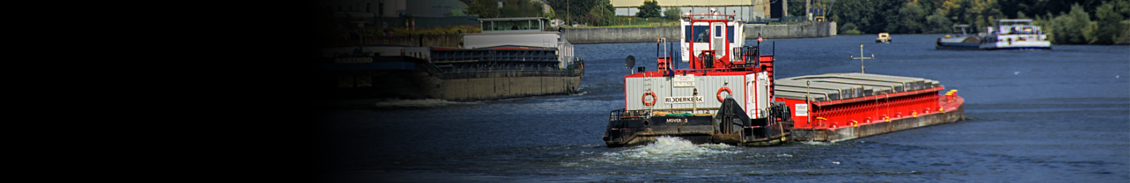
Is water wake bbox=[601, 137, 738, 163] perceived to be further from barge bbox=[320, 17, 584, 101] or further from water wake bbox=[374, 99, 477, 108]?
barge bbox=[320, 17, 584, 101]

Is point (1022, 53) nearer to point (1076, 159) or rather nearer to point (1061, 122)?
point (1061, 122)

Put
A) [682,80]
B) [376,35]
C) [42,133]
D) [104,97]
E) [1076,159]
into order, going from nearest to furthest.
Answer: [42,133] → [104,97] → [1076,159] → [682,80] → [376,35]

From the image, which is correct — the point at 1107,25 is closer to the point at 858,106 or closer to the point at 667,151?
the point at 858,106

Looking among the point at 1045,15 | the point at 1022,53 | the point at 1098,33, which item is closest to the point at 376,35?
the point at 1022,53

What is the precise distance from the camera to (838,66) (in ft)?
360

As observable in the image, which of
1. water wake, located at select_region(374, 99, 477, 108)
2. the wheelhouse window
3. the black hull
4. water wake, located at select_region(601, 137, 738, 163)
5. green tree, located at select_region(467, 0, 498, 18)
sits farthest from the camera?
green tree, located at select_region(467, 0, 498, 18)

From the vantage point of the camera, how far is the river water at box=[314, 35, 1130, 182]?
102ft

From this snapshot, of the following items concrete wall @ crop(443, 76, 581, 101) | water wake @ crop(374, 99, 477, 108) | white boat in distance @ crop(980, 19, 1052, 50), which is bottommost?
water wake @ crop(374, 99, 477, 108)

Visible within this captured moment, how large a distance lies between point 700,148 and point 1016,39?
5095 inches

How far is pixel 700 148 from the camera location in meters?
34.8

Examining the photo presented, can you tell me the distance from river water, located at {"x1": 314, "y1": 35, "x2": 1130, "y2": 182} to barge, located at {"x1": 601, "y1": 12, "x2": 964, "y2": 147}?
2.13 feet

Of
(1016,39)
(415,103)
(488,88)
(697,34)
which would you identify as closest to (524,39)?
(488,88)

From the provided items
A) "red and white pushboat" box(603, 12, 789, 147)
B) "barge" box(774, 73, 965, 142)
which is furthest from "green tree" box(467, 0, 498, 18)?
"red and white pushboat" box(603, 12, 789, 147)

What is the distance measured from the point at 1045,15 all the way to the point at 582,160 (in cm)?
16584
